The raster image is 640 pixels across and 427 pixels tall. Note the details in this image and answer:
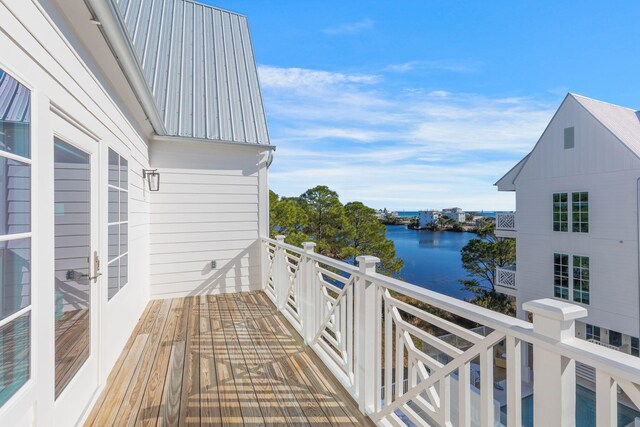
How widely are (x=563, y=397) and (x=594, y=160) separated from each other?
10.1 m

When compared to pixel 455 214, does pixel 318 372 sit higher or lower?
lower

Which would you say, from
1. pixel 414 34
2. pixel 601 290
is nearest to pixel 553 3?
pixel 414 34

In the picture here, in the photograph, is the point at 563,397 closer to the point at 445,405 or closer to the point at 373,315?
the point at 445,405

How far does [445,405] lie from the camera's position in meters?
1.45

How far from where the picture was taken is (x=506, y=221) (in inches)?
447

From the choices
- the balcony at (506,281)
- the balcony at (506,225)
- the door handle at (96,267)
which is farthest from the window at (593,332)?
the door handle at (96,267)

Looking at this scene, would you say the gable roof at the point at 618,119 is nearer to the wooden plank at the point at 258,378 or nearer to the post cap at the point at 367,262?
the post cap at the point at 367,262

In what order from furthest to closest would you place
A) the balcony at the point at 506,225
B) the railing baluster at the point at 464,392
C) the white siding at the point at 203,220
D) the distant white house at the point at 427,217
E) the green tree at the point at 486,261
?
the distant white house at the point at 427,217 < the green tree at the point at 486,261 < the balcony at the point at 506,225 < the white siding at the point at 203,220 < the railing baluster at the point at 464,392

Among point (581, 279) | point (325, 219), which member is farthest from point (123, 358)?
point (325, 219)

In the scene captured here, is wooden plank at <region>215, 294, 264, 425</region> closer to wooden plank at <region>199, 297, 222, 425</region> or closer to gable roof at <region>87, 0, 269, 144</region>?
wooden plank at <region>199, 297, 222, 425</region>

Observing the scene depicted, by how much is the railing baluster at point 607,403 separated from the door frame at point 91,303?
Answer: 220 cm

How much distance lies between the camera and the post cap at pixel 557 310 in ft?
2.87

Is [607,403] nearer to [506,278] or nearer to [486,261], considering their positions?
[506,278]

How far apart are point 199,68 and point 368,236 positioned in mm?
12793
